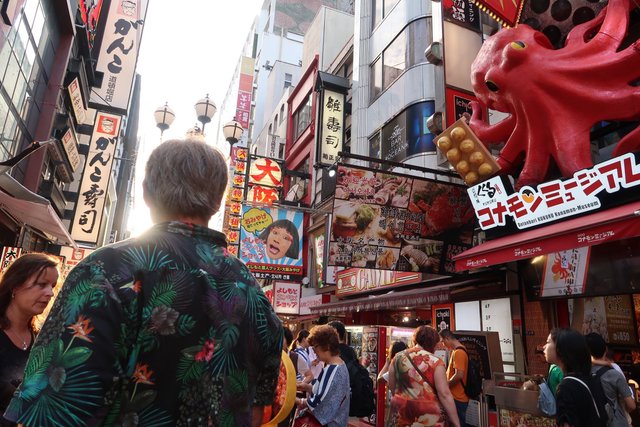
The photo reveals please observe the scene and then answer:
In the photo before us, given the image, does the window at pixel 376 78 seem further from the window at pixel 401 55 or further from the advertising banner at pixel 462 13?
the advertising banner at pixel 462 13

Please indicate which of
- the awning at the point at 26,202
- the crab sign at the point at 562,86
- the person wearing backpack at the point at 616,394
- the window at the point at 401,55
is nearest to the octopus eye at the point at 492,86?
the crab sign at the point at 562,86

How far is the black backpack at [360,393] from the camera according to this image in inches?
233

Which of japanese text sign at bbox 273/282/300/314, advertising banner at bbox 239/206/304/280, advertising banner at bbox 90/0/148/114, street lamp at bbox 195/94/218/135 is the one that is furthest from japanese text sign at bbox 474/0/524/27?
japanese text sign at bbox 273/282/300/314

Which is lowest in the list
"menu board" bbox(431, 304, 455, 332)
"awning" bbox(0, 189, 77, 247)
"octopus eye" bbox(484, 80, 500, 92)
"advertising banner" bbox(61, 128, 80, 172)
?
"menu board" bbox(431, 304, 455, 332)

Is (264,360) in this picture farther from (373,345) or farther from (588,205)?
(373,345)

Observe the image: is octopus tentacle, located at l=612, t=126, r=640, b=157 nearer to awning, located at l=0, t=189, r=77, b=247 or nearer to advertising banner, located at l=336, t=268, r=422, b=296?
advertising banner, located at l=336, t=268, r=422, b=296

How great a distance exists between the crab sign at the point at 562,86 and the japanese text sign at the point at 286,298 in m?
13.5

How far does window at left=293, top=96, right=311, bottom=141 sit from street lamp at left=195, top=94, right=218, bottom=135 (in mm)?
13980

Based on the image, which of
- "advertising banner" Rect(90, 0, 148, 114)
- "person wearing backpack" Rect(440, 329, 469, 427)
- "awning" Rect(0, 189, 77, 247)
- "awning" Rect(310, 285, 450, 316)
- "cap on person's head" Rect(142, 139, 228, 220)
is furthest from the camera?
"advertising banner" Rect(90, 0, 148, 114)

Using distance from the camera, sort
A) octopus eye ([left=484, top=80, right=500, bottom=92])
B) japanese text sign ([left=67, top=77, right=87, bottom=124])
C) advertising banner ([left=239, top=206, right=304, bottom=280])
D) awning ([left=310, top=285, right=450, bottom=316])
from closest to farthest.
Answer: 1. octopus eye ([left=484, top=80, right=500, bottom=92])
2. awning ([left=310, top=285, right=450, bottom=316])
3. japanese text sign ([left=67, top=77, right=87, bottom=124])
4. advertising banner ([left=239, top=206, right=304, bottom=280])

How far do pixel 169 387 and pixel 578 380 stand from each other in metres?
4.03

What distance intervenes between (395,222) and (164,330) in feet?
26.9

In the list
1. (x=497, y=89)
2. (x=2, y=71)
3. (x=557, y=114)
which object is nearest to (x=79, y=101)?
(x=2, y=71)

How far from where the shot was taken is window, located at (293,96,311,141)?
87.1ft
